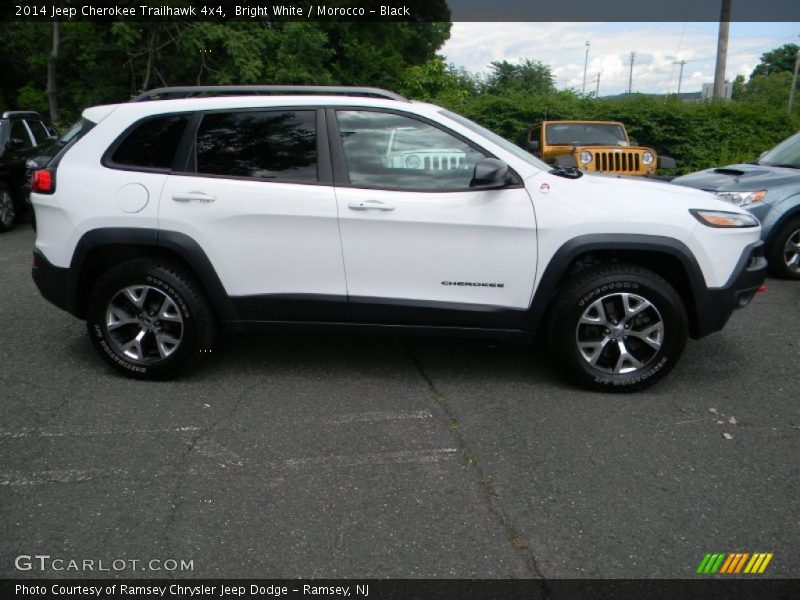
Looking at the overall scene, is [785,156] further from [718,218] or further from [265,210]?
[265,210]

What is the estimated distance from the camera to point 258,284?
14.5 ft

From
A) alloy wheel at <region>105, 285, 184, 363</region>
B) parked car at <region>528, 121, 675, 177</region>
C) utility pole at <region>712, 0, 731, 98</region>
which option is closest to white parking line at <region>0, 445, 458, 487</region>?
alloy wheel at <region>105, 285, 184, 363</region>

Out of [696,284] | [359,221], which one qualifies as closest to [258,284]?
[359,221]

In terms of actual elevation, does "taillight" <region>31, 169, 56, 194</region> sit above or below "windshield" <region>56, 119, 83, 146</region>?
below

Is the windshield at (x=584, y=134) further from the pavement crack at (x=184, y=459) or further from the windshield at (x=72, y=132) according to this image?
the pavement crack at (x=184, y=459)

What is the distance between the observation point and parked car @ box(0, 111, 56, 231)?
416 inches

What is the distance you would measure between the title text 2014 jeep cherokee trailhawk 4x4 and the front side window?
12 mm

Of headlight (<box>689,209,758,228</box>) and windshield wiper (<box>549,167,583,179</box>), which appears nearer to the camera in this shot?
headlight (<box>689,209,758,228</box>)

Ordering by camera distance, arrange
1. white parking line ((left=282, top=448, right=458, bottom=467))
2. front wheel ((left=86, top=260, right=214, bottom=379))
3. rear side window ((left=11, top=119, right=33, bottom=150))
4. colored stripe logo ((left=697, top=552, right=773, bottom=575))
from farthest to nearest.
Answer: rear side window ((left=11, top=119, right=33, bottom=150))
front wheel ((left=86, top=260, right=214, bottom=379))
white parking line ((left=282, top=448, right=458, bottom=467))
colored stripe logo ((left=697, top=552, right=773, bottom=575))

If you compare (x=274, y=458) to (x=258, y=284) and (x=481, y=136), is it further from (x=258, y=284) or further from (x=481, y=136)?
(x=481, y=136)

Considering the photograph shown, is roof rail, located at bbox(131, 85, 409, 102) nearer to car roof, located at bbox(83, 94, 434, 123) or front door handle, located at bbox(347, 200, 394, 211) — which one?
car roof, located at bbox(83, 94, 434, 123)

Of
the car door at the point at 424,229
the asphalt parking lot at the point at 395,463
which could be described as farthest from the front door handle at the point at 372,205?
the asphalt parking lot at the point at 395,463
